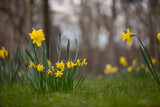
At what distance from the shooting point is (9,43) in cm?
714

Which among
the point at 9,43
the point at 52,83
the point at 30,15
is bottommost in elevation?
the point at 52,83

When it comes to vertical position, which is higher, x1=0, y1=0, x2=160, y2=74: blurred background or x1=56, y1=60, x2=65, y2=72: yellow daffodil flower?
x1=0, y1=0, x2=160, y2=74: blurred background

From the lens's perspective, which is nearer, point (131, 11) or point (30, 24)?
point (30, 24)

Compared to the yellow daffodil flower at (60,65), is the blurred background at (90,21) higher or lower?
higher

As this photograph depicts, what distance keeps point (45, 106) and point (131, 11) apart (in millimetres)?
8727

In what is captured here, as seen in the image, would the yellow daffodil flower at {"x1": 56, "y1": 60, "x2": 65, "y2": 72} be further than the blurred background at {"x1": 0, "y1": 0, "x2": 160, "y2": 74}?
No

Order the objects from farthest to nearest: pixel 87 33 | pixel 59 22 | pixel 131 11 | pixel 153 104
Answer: pixel 59 22 → pixel 87 33 → pixel 131 11 → pixel 153 104

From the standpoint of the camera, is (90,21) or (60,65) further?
Answer: (90,21)

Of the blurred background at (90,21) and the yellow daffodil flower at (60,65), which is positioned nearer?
the yellow daffodil flower at (60,65)

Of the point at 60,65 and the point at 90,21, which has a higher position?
the point at 90,21

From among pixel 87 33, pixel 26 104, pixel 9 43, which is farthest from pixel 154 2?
pixel 87 33

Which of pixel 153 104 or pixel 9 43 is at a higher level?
pixel 9 43

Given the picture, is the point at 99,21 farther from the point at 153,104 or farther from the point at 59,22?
the point at 153,104

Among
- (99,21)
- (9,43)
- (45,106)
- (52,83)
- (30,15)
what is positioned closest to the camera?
(45,106)
